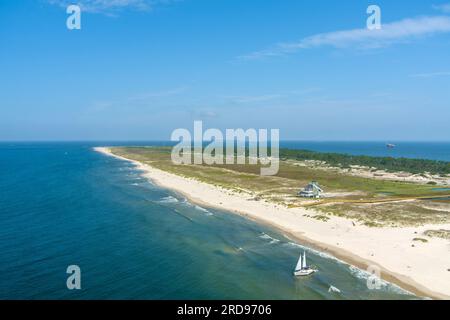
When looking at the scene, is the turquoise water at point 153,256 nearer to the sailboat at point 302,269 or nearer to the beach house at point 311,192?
the sailboat at point 302,269

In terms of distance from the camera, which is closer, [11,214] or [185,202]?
[11,214]

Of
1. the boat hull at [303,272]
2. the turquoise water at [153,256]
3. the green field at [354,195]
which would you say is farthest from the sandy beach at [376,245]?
the boat hull at [303,272]

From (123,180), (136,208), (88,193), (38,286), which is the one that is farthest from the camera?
(123,180)

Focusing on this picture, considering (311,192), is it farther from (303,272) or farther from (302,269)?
(303,272)

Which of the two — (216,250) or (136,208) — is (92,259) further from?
(136,208)
